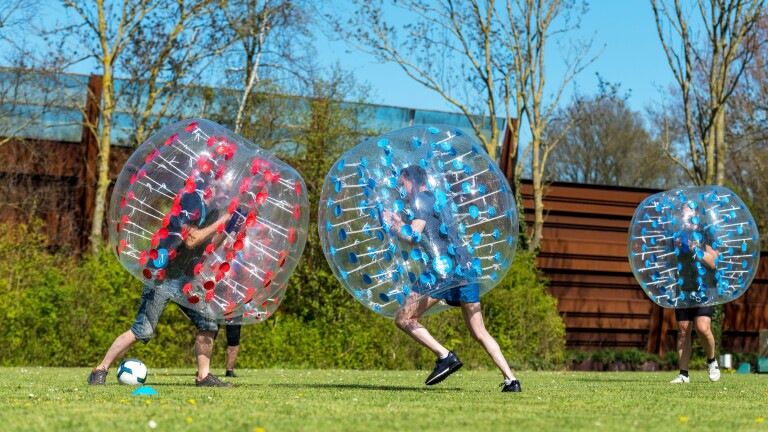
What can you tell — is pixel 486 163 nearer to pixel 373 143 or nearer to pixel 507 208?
pixel 507 208

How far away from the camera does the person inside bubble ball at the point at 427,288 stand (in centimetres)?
698

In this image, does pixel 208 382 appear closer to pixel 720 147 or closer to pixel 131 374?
pixel 131 374

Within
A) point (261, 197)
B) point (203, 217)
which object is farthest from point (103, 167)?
point (203, 217)

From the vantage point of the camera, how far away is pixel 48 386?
829 centimetres

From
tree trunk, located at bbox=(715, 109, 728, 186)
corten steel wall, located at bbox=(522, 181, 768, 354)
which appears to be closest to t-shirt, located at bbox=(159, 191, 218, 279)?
corten steel wall, located at bbox=(522, 181, 768, 354)

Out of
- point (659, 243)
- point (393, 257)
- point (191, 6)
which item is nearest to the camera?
point (393, 257)

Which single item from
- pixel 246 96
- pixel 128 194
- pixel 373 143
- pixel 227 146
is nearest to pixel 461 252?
pixel 373 143

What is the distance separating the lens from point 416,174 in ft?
23.2

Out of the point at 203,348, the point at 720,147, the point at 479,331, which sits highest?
the point at 720,147

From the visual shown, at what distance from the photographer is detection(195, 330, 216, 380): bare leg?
7902mm

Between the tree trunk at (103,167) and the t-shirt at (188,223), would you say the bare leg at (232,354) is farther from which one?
the tree trunk at (103,167)

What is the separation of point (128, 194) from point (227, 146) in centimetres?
81

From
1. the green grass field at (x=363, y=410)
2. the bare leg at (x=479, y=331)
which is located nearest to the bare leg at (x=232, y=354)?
the green grass field at (x=363, y=410)

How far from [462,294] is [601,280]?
13.3 metres
